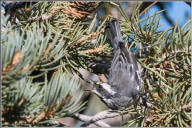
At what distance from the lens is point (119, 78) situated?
1.70 metres

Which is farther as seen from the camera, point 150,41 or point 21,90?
point 150,41

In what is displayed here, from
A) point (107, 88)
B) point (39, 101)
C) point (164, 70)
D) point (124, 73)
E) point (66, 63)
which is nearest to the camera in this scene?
point (39, 101)

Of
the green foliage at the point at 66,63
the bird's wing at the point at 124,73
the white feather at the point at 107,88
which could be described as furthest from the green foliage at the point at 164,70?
the white feather at the point at 107,88

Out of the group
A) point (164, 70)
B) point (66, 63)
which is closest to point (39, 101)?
point (66, 63)

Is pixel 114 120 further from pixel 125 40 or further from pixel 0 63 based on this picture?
pixel 0 63

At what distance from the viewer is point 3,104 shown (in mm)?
707

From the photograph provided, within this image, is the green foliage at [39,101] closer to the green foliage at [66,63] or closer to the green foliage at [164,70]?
the green foliage at [66,63]

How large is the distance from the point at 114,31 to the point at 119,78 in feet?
1.51

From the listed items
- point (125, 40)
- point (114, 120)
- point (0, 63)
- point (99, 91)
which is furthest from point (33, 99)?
point (114, 120)

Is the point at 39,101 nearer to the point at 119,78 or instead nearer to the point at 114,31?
the point at 114,31

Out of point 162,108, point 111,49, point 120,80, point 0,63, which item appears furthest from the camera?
point 120,80

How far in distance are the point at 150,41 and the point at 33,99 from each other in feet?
2.49

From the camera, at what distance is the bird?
4.65ft

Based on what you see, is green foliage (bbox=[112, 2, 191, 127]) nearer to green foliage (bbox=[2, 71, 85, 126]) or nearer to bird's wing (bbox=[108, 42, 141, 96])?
bird's wing (bbox=[108, 42, 141, 96])
